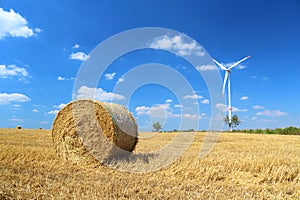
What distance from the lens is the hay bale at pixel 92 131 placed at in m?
6.76

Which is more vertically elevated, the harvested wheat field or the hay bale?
the hay bale

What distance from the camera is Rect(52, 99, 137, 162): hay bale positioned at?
676 centimetres

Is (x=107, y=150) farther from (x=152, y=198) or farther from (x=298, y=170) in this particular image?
(x=298, y=170)

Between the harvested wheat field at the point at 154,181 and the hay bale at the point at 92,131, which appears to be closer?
the harvested wheat field at the point at 154,181

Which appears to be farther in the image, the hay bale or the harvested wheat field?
the hay bale

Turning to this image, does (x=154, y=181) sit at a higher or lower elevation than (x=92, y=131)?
lower

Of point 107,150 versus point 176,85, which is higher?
point 176,85

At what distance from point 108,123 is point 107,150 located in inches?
25.9

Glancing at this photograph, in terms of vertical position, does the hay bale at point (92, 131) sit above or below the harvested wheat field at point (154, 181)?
above

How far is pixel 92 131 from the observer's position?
23.1ft

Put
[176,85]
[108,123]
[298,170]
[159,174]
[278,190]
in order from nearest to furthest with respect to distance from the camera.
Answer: [278,190]
[159,174]
[298,170]
[108,123]
[176,85]

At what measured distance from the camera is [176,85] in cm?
952

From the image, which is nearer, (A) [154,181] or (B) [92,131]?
(A) [154,181]

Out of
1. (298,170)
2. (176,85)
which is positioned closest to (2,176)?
(298,170)
